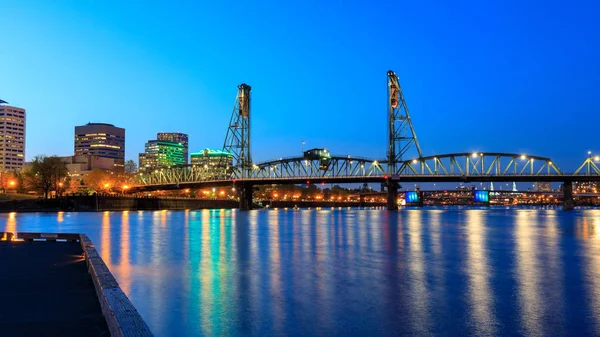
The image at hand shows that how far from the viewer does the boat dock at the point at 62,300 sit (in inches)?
419

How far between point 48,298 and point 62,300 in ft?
1.93

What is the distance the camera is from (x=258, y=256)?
28.7 m

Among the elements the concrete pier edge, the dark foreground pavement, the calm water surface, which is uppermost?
the concrete pier edge

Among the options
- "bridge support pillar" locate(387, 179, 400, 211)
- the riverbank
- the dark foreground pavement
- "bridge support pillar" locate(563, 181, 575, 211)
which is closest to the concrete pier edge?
the dark foreground pavement

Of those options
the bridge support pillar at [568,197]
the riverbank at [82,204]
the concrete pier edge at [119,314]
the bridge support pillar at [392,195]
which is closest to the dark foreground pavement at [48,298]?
the concrete pier edge at [119,314]

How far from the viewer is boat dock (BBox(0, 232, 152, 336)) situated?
1063cm

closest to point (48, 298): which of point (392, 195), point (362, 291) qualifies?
point (362, 291)

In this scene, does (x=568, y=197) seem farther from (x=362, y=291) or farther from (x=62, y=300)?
(x=62, y=300)

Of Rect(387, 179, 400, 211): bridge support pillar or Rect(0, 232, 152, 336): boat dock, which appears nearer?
Rect(0, 232, 152, 336): boat dock

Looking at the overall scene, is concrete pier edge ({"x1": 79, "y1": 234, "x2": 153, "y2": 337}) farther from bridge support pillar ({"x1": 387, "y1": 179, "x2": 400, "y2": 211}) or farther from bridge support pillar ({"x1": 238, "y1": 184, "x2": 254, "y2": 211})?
bridge support pillar ({"x1": 238, "y1": 184, "x2": 254, "y2": 211})

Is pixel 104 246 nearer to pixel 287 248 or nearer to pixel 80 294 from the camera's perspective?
pixel 287 248

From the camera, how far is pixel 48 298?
14.4m

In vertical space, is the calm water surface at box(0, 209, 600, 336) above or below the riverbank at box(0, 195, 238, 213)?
below

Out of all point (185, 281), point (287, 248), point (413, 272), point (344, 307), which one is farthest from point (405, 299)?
point (287, 248)
